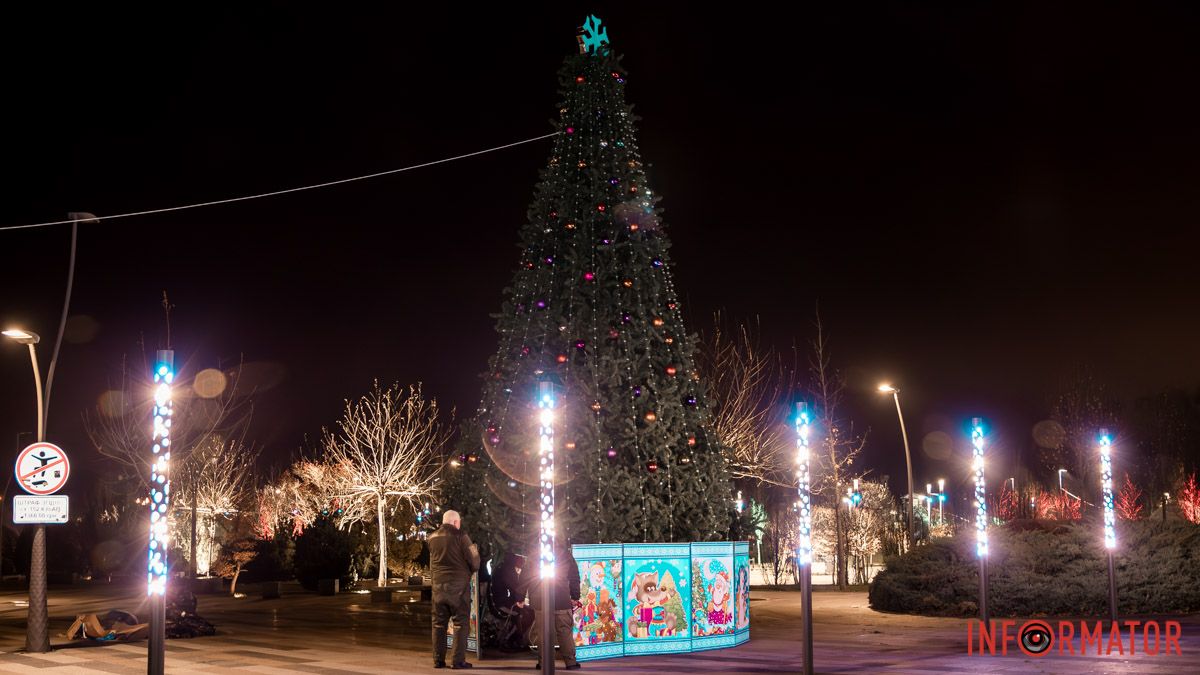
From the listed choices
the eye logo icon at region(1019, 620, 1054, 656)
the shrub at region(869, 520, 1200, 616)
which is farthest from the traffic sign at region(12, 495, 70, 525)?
the shrub at region(869, 520, 1200, 616)

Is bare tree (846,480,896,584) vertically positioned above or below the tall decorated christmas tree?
below

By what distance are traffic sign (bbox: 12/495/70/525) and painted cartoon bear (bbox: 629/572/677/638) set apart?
9.69 m

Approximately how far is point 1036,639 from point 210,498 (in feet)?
131

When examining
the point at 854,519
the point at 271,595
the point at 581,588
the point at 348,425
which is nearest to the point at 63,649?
the point at 581,588

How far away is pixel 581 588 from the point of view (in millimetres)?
16391

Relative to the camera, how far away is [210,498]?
49.6 meters

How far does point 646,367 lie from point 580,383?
3.70ft

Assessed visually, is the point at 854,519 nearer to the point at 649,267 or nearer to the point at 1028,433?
the point at 649,267

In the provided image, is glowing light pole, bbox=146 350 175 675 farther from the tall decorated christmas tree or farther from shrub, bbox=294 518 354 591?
shrub, bbox=294 518 354 591

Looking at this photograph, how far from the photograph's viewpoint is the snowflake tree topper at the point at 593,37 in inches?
750

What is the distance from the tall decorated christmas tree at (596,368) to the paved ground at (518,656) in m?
2.25

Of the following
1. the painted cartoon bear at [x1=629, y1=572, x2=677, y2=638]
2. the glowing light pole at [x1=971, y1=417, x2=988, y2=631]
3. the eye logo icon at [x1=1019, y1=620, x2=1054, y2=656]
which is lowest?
the eye logo icon at [x1=1019, y1=620, x2=1054, y2=656]

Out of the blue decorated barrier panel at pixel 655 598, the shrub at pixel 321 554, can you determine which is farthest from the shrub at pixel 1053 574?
the shrub at pixel 321 554

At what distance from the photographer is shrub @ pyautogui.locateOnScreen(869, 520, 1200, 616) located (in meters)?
23.6
